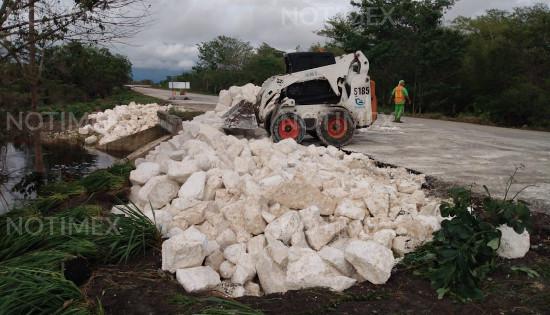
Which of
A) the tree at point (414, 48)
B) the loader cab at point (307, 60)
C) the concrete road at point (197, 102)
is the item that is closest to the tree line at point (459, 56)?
the tree at point (414, 48)

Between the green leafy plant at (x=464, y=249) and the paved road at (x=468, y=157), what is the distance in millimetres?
1333

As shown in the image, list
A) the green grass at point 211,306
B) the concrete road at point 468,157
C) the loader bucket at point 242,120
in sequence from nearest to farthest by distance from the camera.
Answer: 1. the green grass at point 211,306
2. the concrete road at point 468,157
3. the loader bucket at point 242,120

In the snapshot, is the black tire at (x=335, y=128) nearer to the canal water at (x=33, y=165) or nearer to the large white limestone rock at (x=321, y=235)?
the large white limestone rock at (x=321, y=235)

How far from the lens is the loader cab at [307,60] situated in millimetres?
9266

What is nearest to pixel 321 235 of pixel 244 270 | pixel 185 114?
pixel 244 270

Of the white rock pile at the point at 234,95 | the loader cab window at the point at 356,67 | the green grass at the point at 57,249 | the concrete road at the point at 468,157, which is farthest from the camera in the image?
the white rock pile at the point at 234,95

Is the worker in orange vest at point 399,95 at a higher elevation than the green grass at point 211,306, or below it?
higher

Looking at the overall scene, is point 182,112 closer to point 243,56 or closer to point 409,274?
point 409,274

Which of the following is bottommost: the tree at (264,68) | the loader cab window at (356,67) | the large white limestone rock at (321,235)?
the large white limestone rock at (321,235)

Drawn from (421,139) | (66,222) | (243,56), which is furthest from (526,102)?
(243,56)

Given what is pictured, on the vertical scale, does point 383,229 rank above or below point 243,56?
below

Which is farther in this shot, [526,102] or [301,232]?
[526,102]

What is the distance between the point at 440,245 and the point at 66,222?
12.0ft

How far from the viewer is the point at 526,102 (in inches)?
691
